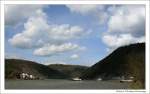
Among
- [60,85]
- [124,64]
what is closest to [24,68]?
[60,85]

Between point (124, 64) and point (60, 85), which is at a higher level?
point (124, 64)

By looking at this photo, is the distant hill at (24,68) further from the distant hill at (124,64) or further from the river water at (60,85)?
the distant hill at (124,64)

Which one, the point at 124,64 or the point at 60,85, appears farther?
the point at 124,64

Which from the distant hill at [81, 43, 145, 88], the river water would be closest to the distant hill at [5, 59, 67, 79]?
the river water

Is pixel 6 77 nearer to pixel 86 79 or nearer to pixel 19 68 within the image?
pixel 19 68

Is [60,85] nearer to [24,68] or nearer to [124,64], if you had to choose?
[24,68]

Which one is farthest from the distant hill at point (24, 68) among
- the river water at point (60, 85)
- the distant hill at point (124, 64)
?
the distant hill at point (124, 64)
